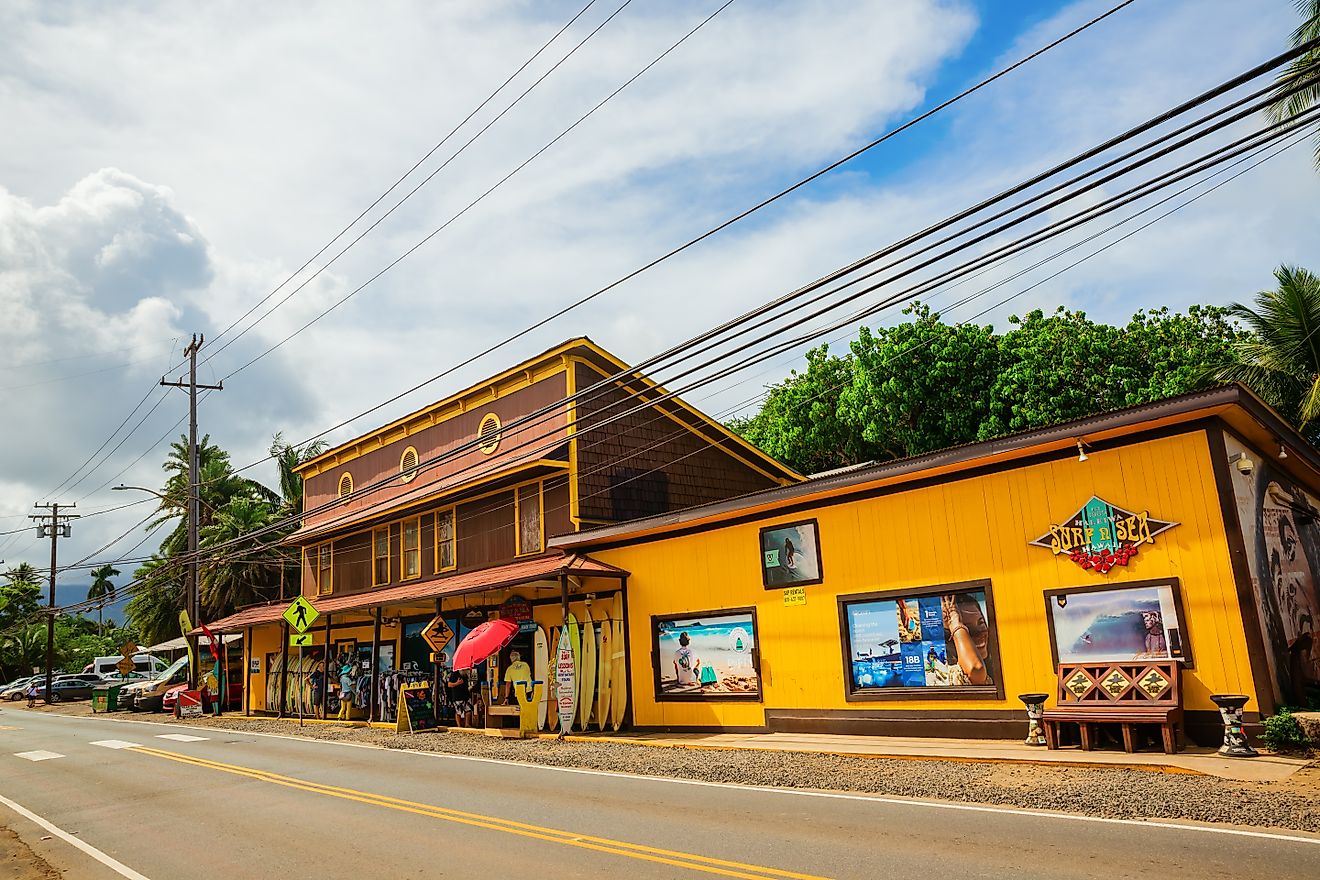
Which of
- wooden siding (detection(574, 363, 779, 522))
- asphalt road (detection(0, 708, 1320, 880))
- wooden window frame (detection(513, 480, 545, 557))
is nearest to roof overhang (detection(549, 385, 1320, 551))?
wooden siding (detection(574, 363, 779, 522))

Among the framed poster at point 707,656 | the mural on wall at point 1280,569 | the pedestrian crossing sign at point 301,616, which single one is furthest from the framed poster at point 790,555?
the pedestrian crossing sign at point 301,616

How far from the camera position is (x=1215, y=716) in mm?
11703

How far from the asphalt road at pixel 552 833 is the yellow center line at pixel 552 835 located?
3 centimetres

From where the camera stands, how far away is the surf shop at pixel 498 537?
2020 centimetres

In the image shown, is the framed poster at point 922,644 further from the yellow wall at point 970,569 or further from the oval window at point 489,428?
the oval window at point 489,428

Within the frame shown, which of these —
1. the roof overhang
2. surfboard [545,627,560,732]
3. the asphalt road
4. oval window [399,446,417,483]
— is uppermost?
oval window [399,446,417,483]

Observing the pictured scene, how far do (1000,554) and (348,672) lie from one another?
69.3 feet

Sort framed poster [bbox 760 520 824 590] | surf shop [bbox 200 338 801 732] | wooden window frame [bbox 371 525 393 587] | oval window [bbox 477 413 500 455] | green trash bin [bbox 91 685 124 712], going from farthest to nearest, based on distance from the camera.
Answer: green trash bin [bbox 91 685 124 712] < wooden window frame [bbox 371 525 393 587] < oval window [bbox 477 413 500 455] < surf shop [bbox 200 338 801 732] < framed poster [bbox 760 520 824 590]

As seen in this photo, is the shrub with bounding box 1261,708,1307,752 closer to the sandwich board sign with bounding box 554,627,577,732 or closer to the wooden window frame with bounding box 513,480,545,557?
the sandwich board sign with bounding box 554,627,577,732

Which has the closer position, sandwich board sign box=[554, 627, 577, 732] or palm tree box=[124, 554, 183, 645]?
sandwich board sign box=[554, 627, 577, 732]

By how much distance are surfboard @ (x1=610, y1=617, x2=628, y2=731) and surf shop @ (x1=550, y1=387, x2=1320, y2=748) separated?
1.16 m

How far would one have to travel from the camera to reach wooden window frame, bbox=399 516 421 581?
2797cm

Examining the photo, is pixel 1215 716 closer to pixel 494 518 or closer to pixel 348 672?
pixel 494 518

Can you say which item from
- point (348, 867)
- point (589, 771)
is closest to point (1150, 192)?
point (348, 867)
